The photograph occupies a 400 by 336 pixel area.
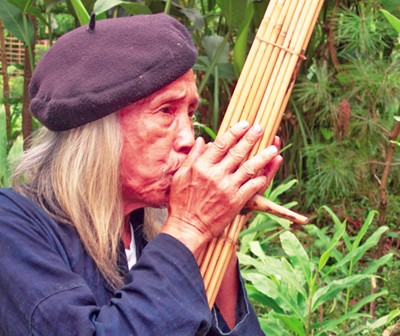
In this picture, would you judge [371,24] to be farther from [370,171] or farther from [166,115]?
[166,115]

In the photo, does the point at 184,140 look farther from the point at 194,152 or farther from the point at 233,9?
the point at 233,9

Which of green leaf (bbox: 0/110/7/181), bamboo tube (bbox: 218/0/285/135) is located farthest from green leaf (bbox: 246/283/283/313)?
bamboo tube (bbox: 218/0/285/135)

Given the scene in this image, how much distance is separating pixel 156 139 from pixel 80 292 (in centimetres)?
29

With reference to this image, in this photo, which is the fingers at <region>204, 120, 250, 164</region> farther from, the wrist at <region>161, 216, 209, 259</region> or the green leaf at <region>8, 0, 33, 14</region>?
the green leaf at <region>8, 0, 33, 14</region>

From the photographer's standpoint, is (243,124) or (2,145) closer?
(243,124)

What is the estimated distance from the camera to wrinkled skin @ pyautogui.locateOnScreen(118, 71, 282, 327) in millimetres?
1188

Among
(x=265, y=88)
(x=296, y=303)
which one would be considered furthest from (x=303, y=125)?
(x=265, y=88)

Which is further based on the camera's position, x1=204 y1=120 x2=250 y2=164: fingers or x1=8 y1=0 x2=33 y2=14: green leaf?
x1=8 y1=0 x2=33 y2=14: green leaf

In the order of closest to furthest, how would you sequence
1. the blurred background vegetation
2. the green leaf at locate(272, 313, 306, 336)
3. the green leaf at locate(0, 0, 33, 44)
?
the green leaf at locate(272, 313, 306, 336) < the blurred background vegetation < the green leaf at locate(0, 0, 33, 44)

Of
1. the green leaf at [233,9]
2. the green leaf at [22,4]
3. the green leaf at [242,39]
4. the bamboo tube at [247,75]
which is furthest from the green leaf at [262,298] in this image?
the green leaf at [22,4]

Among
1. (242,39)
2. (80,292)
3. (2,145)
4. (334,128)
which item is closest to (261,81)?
(80,292)

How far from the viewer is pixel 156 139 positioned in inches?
50.0

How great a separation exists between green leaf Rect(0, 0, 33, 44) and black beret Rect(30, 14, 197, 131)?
7.17 feet

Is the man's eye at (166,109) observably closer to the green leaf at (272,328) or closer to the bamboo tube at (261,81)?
the bamboo tube at (261,81)
